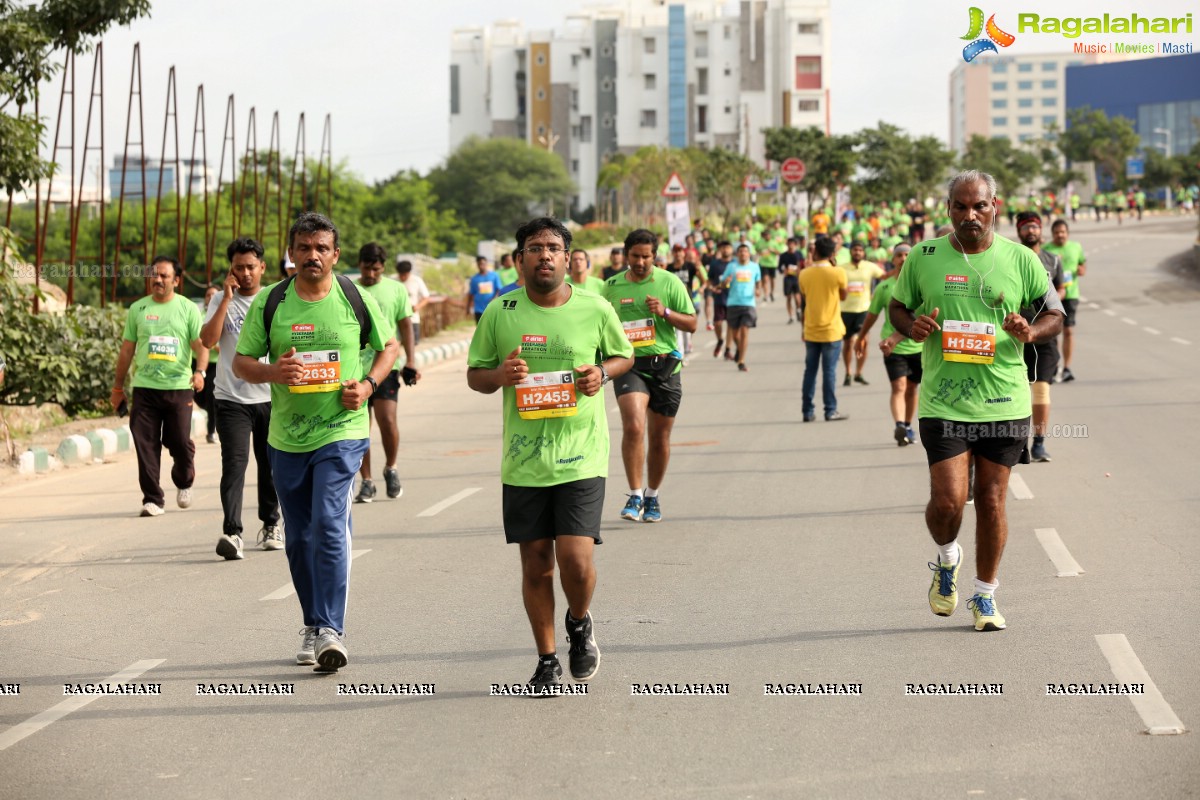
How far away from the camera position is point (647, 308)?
430 inches

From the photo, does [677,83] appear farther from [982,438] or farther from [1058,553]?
[982,438]

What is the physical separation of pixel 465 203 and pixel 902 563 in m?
109

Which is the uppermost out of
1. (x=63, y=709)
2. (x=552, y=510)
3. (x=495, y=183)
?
(x=495, y=183)

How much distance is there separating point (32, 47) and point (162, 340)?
5470mm

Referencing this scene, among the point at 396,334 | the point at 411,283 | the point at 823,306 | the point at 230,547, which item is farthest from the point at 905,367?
the point at 411,283

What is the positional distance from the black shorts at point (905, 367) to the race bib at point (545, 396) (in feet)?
26.5

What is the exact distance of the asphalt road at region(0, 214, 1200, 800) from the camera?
17.6 feet

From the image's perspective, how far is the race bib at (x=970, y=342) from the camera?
7188mm

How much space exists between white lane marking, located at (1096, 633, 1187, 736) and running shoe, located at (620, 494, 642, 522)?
435 cm

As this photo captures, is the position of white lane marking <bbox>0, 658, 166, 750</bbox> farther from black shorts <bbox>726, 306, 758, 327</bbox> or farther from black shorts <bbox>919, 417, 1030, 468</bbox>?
black shorts <bbox>726, 306, 758, 327</bbox>

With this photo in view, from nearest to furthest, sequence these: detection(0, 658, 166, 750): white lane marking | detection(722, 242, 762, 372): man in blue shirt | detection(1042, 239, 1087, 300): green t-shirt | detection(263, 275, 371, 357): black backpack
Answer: detection(0, 658, 166, 750): white lane marking < detection(263, 275, 371, 357): black backpack < detection(1042, 239, 1087, 300): green t-shirt < detection(722, 242, 762, 372): man in blue shirt

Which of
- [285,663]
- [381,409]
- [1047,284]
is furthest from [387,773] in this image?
[381,409]

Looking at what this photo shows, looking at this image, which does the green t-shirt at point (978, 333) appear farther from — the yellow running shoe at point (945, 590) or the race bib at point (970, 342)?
the yellow running shoe at point (945, 590)

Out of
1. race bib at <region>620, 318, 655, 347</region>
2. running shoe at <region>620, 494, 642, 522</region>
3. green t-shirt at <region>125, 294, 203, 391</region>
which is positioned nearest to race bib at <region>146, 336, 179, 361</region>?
green t-shirt at <region>125, 294, 203, 391</region>
